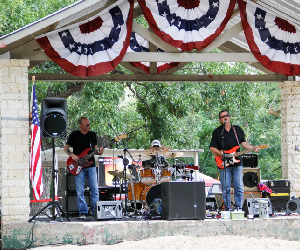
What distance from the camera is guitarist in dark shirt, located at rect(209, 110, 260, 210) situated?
10062 millimetres

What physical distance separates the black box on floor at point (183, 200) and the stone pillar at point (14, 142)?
2.34 m

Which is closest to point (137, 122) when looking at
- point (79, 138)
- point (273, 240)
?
point (79, 138)

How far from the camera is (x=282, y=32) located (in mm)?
10641

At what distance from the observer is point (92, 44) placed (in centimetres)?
980

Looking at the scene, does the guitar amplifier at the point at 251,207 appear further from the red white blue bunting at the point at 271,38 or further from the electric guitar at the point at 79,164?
the electric guitar at the point at 79,164

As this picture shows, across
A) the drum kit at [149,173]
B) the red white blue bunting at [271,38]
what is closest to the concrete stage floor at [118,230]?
the drum kit at [149,173]

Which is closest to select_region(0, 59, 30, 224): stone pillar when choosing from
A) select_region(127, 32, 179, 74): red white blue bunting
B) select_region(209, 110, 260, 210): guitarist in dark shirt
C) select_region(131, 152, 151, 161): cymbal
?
select_region(127, 32, 179, 74): red white blue bunting

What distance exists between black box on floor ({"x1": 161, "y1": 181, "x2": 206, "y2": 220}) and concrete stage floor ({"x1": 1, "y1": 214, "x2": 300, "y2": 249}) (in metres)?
0.14

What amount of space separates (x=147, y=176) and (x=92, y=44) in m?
3.60

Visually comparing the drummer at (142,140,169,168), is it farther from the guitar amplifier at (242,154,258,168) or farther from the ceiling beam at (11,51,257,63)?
the ceiling beam at (11,51,257,63)

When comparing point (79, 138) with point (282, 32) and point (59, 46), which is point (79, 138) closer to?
point (59, 46)

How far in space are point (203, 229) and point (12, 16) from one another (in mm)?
8775

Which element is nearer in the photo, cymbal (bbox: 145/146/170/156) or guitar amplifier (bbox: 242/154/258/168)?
cymbal (bbox: 145/146/170/156)

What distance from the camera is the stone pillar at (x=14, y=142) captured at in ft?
30.0
